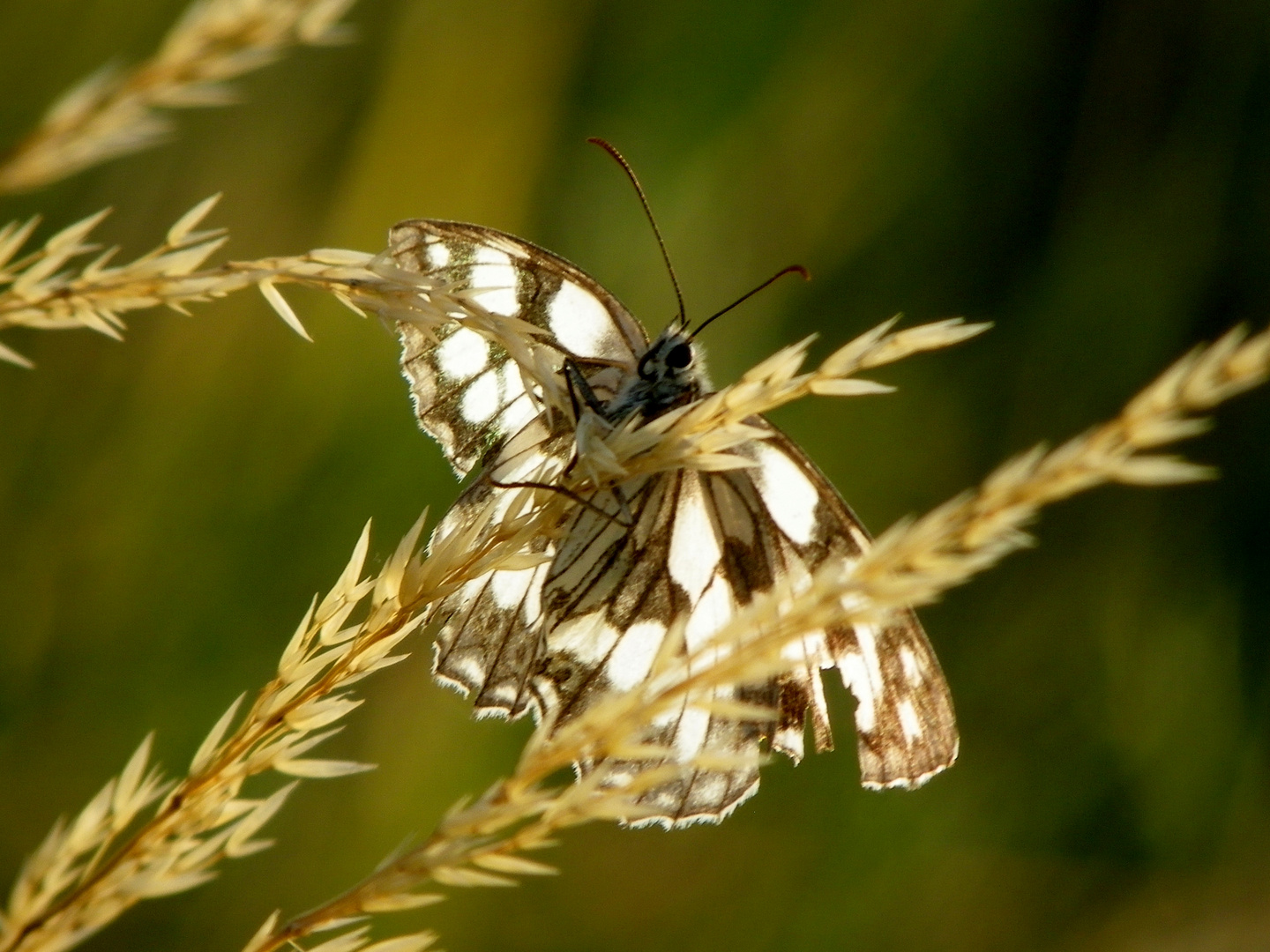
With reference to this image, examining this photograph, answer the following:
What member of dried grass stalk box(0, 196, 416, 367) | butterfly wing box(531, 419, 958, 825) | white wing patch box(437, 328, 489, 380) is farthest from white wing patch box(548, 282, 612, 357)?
dried grass stalk box(0, 196, 416, 367)

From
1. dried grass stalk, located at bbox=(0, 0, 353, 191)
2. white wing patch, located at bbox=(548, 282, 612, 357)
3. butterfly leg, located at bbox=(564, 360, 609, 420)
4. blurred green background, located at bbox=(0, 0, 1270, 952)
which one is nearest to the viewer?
dried grass stalk, located at bbox=(0, 0, 353, 191)

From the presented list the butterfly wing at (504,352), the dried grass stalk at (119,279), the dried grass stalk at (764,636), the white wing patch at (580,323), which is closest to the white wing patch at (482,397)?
the butterfly wing at (504,352)

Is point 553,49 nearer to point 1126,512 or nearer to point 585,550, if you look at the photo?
point 585,550

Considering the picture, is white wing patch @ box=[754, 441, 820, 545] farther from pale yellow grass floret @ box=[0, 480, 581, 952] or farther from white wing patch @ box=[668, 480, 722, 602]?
pale yellow grass floret @ box=[0, 480, 581, 952]

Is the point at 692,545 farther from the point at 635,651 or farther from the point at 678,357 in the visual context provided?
the point at 678,357

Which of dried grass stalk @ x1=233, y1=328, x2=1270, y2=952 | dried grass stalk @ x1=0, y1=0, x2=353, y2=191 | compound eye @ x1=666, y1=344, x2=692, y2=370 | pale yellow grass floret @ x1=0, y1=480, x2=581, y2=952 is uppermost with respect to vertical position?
dried grass stalk @ x1=0, y1=0, x2=353, y2=191

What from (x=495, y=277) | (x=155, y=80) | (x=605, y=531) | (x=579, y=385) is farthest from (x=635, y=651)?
(x=155, y=80)

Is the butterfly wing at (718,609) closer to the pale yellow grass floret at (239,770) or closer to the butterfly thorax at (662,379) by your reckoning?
the butterfly thorax at (662,379)
